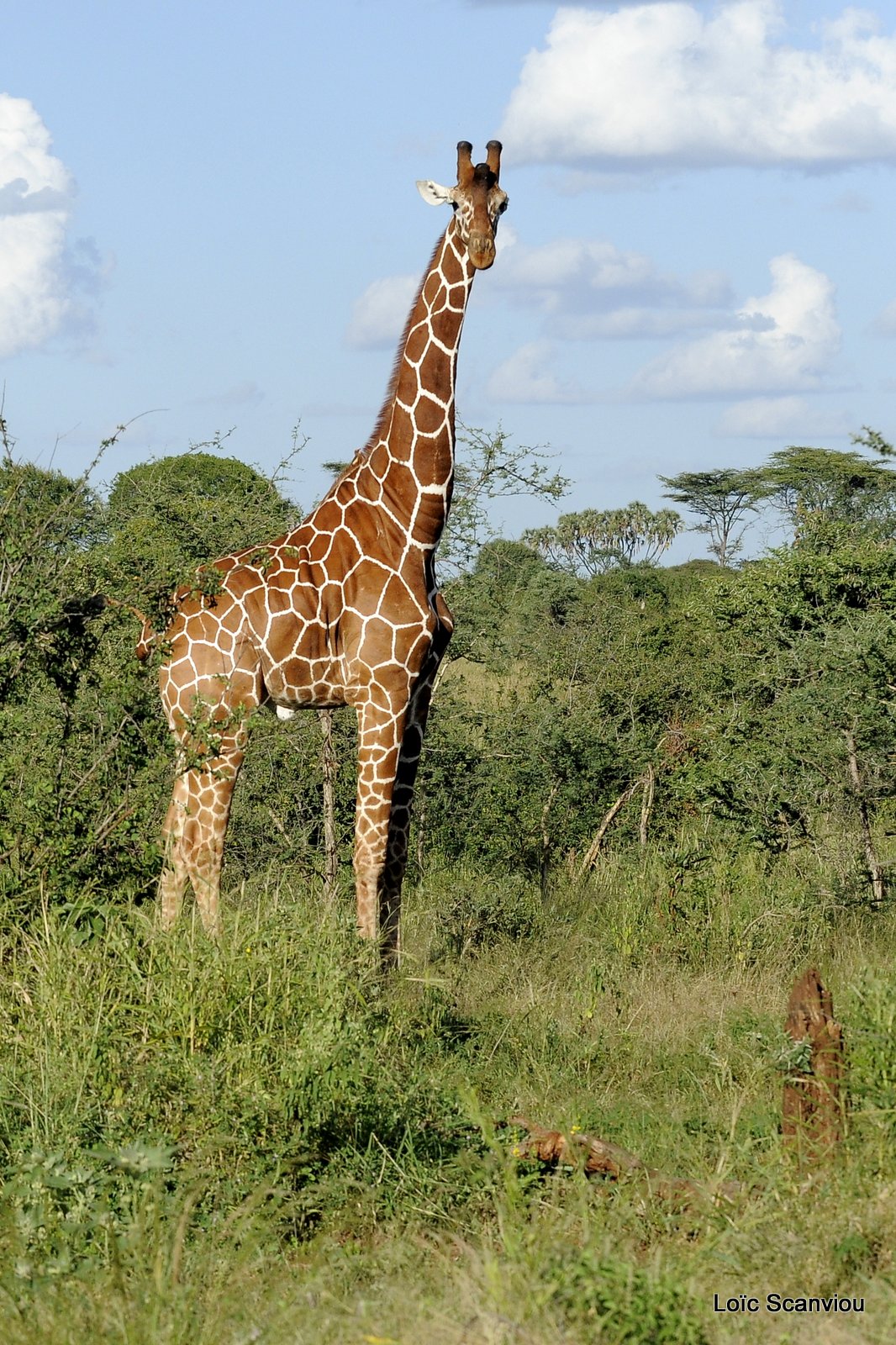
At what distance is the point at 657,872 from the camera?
922 cm


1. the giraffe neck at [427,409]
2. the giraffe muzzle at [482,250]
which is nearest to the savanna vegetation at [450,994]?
→ the giraffe neck at [427,409]

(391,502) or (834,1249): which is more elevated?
(391,502)

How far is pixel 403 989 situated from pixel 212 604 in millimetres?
1958

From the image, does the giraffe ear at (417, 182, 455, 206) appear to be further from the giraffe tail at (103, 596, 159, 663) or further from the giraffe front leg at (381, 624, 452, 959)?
the giraffe tail at (103, 596, 159, 663)

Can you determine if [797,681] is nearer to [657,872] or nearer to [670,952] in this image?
[657,872]

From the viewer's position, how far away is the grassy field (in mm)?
3541

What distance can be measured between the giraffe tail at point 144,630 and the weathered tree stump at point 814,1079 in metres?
3.09

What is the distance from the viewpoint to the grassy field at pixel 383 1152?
3541 millimetres

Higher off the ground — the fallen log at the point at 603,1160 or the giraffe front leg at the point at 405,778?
the giraffe front leg at the point at 405,778

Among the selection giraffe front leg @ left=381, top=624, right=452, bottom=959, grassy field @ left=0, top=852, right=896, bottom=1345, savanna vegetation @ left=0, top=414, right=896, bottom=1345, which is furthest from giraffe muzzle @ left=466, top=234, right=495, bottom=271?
grassy field @ left=0, top=852, right=896, bottom=1345

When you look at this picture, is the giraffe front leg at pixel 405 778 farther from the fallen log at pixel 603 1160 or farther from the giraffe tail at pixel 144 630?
the fallen log at pixel 603 1160

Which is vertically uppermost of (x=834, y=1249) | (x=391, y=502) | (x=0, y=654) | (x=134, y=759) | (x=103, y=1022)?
(x=391, y=502)

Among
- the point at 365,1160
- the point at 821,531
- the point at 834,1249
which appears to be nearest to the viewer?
the point at 834,1249

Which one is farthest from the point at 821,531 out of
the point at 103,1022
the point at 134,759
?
the point at 103,1022
